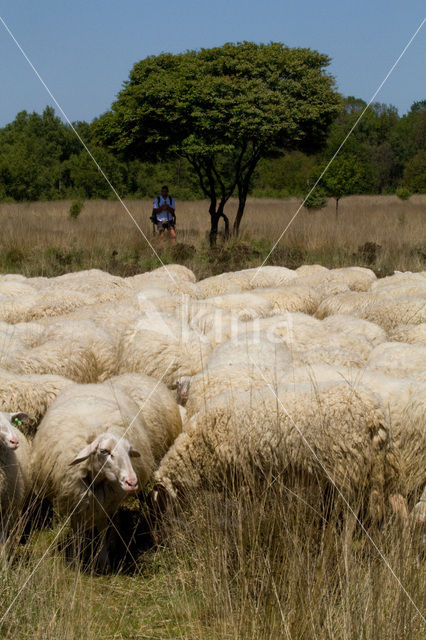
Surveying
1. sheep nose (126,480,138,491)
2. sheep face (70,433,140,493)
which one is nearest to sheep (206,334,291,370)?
sheep face (70,433,140,493)

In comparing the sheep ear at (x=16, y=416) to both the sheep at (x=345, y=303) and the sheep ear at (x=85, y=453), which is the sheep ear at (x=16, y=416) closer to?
the sheep ear at (x=85, y=453)

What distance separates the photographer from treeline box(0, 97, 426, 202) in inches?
1730

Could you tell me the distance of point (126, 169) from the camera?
4656 cm

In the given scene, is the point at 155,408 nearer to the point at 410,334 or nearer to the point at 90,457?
the point at 90,457

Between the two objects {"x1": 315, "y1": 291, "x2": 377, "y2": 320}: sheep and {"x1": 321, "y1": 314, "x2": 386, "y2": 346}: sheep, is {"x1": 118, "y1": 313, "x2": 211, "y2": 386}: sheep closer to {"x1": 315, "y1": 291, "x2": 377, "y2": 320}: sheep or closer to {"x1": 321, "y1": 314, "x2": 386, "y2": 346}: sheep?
{"x1": 321, "y1": 314, "x2": 386, "y2": 346}: sheep

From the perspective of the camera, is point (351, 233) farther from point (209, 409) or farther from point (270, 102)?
point (209, 409)

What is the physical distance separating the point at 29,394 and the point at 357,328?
3668mm

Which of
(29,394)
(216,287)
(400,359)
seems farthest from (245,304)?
(29,394)

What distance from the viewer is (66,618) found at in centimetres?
346

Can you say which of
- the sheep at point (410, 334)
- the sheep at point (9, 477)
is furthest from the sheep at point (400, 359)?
the sheep at point (9, 477)

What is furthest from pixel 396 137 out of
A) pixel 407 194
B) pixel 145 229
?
pixel 145 229

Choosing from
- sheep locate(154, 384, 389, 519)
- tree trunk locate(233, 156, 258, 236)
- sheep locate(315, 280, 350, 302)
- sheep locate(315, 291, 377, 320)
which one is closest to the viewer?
sheep locate(154, 384, 389, 519)

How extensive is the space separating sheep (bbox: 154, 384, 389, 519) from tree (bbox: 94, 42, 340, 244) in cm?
1309

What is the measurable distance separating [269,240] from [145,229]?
389 centimetres
